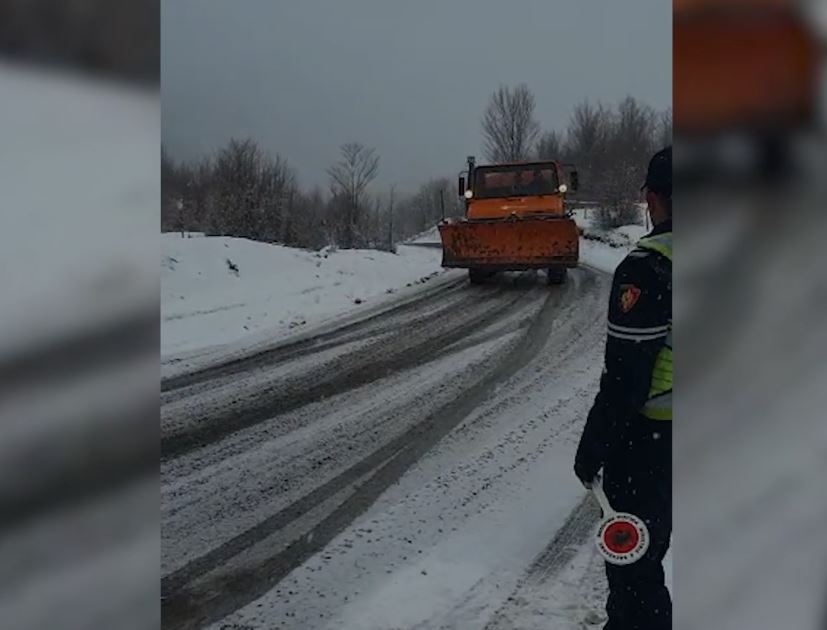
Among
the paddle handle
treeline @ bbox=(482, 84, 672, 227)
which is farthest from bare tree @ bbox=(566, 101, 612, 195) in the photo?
the paddle handle

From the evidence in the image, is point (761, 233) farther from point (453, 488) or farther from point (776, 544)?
point (453, 488)

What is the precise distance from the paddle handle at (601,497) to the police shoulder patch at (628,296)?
0.47 m

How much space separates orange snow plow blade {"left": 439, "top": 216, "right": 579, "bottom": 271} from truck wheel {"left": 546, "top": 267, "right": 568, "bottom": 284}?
0.16 meters

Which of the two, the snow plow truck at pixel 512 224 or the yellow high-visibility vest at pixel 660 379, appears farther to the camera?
the snow plow truck at pixel 512 224

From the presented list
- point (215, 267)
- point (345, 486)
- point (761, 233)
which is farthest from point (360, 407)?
point (215, 267)

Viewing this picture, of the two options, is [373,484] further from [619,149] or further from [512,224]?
[512,224]

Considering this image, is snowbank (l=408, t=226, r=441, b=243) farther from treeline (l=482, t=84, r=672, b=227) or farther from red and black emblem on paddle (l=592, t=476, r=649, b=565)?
red and black emblem on paddle (l=592, t=476, r=649, b=565)

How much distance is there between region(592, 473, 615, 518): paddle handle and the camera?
172 cm

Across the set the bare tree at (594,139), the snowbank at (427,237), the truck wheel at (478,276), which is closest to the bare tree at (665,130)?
the bare tree at (594,139)

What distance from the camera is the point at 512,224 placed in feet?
37.7

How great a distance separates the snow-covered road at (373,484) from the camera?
2818mm

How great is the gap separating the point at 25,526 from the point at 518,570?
2199mm

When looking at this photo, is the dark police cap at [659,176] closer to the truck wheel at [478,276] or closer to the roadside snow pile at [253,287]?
the roadside snow pile at [253,287]

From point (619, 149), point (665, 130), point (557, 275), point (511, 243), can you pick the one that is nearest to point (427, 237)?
point (511, 243)
